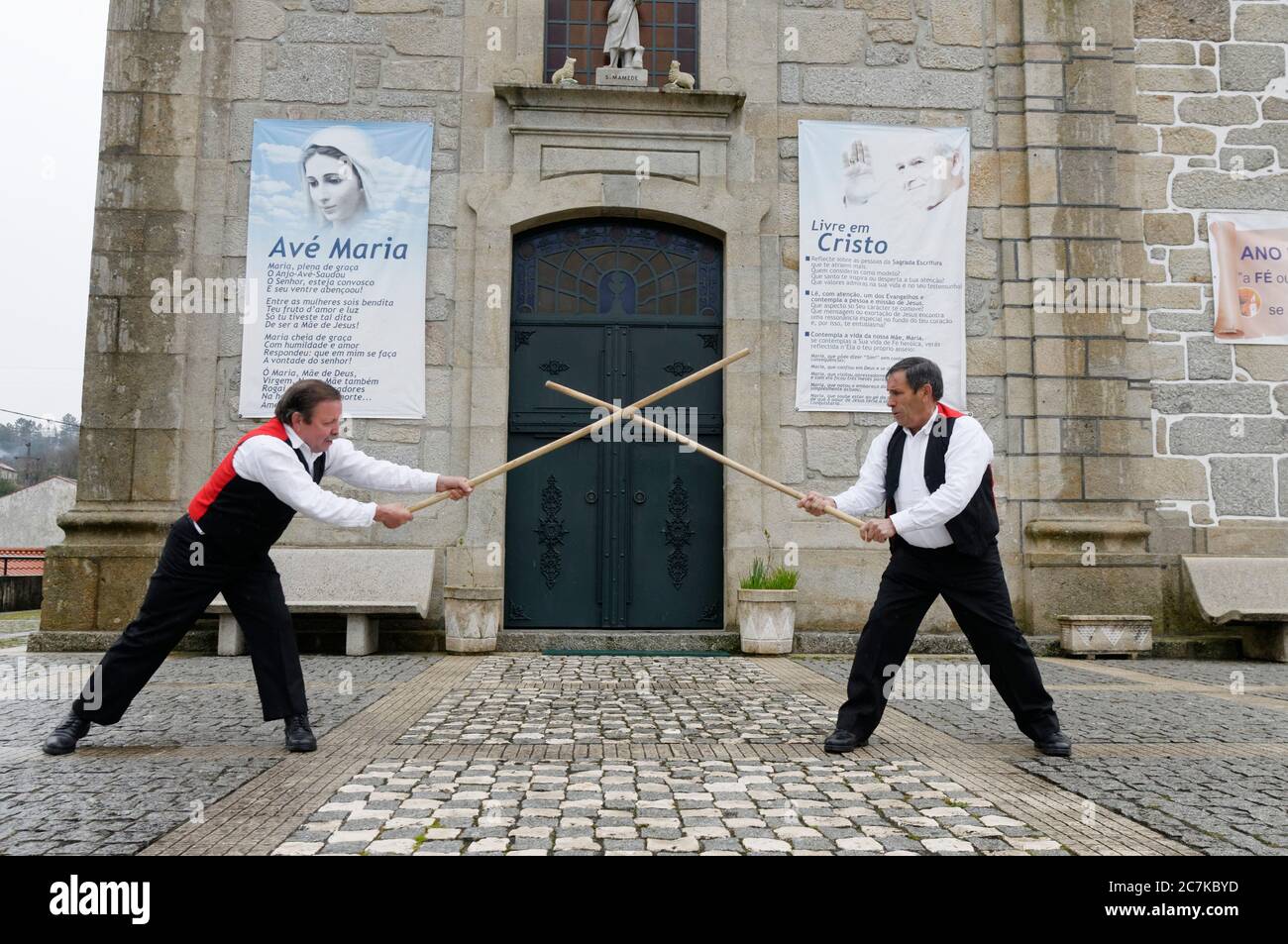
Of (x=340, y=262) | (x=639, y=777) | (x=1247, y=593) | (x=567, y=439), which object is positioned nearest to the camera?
(x=639, y=777)

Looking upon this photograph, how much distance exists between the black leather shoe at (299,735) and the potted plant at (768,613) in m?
4.56

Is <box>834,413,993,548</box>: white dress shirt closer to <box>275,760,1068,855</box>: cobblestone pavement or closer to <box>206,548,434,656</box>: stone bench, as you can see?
<box>275,760,1068,855</box>: cobblestone pavement

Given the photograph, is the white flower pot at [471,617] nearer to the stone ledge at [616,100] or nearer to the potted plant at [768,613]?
A: the potted plant at [768,613]

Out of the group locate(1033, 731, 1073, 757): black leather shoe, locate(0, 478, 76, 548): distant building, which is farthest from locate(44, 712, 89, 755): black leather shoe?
locate(0, 478, 76, 548): distant building

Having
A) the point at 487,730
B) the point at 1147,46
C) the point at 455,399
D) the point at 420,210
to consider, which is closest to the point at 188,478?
the point at 455,399

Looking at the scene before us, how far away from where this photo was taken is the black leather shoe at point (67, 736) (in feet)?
14.0

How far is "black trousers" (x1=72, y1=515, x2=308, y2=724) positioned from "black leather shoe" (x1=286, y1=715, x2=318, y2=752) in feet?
0.11

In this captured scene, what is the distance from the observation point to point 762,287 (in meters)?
9.16

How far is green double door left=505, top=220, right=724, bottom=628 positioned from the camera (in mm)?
9062

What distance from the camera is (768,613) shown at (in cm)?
832

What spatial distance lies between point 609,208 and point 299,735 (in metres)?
6.11
